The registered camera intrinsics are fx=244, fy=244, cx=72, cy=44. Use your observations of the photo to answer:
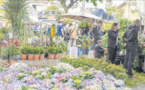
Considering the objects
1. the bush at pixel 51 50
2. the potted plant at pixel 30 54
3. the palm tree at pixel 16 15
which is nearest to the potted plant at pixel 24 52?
the potted plant at pixel 30 54

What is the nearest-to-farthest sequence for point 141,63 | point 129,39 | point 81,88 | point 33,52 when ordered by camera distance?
point 81,88, point 129,39, point 141,63, point 33,52

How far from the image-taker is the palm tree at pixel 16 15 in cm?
1195

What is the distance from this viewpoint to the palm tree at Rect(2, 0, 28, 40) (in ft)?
39.2

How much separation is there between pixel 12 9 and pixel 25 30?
121 cm

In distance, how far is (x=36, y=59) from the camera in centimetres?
1186

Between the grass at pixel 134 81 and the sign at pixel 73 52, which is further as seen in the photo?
the sign at pixel 73 52

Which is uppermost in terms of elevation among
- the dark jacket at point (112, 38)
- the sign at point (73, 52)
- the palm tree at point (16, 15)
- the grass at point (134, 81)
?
the palm tree at point (16, 15)

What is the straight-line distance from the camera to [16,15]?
478 inches

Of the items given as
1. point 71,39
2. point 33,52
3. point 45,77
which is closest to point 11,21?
point 33,52

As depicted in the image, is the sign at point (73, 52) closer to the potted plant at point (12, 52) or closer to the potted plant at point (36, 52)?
the potted plant at point (12, 52)

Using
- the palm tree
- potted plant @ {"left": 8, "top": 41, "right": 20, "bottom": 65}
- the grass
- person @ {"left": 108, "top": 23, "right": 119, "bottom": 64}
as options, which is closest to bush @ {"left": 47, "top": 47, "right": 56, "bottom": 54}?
the palm tree

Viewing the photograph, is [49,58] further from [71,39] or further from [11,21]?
[11,21]

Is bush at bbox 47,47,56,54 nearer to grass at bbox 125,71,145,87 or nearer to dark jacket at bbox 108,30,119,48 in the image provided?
dark jacket at bbox 108,30,119,48

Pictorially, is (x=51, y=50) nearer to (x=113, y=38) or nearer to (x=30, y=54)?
(x=30, y=54)
